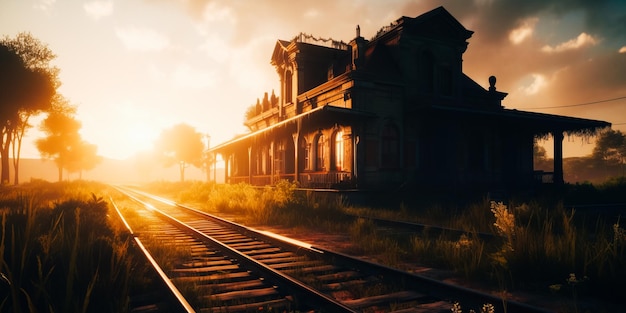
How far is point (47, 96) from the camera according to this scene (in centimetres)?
2858

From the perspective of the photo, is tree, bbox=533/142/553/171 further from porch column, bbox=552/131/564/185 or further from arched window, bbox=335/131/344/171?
arched window, bbox=335/131/344/171

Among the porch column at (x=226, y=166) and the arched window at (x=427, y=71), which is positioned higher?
the arched window at (x=427, y=71)

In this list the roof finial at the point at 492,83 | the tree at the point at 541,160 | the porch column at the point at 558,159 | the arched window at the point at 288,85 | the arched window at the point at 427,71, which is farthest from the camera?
the tree at the point at 541,160

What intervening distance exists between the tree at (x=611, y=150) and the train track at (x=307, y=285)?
366 feet

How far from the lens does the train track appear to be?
372 cm

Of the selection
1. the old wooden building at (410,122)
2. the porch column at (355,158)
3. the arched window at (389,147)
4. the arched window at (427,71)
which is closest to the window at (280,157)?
the old wooden building at (410,122)

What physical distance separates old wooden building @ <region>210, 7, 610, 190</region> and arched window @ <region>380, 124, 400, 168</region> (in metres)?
0.05

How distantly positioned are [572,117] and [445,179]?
786 cm

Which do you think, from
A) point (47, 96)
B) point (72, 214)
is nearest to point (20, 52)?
point (47, 96)

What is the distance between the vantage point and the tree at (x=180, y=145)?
6228cm

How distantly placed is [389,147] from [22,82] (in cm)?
2760

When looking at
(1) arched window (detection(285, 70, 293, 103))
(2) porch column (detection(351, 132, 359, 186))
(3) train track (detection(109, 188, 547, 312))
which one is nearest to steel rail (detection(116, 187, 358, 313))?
(3) train track (detection(109, 188, 547, 312))

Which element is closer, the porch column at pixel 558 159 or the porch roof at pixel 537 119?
the porch roof at pixel 537 119

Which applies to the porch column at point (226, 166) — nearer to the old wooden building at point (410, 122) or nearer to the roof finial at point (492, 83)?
the old wooden building at point (410, 122)
